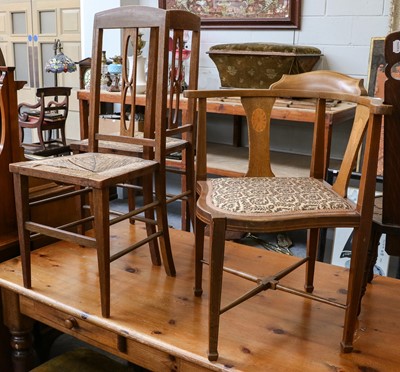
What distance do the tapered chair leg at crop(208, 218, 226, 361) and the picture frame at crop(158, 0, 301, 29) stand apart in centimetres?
222

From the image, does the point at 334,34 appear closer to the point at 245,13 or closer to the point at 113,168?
the point at 245,13

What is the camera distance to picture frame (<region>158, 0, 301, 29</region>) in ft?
10.4

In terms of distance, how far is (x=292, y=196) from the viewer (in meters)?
1.50

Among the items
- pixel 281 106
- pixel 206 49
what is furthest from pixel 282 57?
pixel 206 49

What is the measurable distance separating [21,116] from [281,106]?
2.72 metres

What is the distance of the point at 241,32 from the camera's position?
340cm

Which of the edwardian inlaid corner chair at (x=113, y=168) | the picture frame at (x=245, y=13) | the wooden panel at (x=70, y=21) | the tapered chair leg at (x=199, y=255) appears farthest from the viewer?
the wooden panel at (x=70, y=21)

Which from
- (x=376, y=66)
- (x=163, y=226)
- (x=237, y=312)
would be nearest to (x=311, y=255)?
(x=237, y=312)

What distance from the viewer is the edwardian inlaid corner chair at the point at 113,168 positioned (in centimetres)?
158

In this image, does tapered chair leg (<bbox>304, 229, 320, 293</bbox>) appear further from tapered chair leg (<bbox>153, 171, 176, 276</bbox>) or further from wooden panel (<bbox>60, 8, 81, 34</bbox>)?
wooden panel (<bbox>60, 8, 81, 34</bbox>)

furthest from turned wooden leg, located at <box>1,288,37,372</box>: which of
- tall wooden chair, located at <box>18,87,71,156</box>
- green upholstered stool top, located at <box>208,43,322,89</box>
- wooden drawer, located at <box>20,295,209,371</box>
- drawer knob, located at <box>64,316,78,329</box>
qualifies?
tall wooden chair, located at <box>18,87,71,156</box>

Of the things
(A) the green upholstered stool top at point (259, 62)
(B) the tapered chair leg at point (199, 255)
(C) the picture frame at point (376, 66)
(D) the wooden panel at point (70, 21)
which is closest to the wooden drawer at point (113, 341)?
(B) the tapered chair leg at point (199, 255)

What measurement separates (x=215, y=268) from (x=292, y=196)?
13.0 inches

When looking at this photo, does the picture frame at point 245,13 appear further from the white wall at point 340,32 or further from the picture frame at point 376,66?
the picture frame at point 376,66
